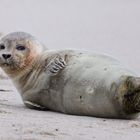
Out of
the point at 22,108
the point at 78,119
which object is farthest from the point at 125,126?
the point at 22,108

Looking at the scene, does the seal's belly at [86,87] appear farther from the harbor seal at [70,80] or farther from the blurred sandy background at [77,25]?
the blurred sandy background at [77,25]

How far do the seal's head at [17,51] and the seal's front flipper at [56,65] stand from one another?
0.91 feet

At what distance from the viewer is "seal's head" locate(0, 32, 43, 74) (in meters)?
5.38

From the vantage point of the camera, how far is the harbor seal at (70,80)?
15.2 ft

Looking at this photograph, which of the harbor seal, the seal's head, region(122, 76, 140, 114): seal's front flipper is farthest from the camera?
the seal's head

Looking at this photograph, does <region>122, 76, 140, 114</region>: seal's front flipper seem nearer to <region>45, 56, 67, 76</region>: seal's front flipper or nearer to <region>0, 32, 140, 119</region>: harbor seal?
<region>0, 32, 140, 119</region>: harbor seal

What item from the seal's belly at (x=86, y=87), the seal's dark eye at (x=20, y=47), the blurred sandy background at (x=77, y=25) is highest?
the seal's dark eye at (x=20, y=47)

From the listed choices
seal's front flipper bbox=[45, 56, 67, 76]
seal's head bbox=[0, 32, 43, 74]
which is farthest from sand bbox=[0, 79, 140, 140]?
Result: seal's head bbox=[0, 32, 43, 74]

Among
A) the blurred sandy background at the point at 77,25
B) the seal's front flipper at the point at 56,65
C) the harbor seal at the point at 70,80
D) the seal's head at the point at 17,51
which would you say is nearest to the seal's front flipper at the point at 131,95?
the harbor seal at the point at 70,80

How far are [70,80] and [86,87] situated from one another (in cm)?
21

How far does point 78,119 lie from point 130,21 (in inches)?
347

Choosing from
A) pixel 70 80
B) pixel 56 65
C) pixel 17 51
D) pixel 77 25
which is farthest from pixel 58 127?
pixel 77 25

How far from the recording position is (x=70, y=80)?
5.03 metres

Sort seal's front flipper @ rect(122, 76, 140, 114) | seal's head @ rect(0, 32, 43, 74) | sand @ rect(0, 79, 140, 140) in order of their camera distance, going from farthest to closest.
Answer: seal's head @ rect(0, 32, 43, 74)
seal's front flipper @ rect(122, 76, 140, 114)
sand @ rect(0, 79, 140, 140)
